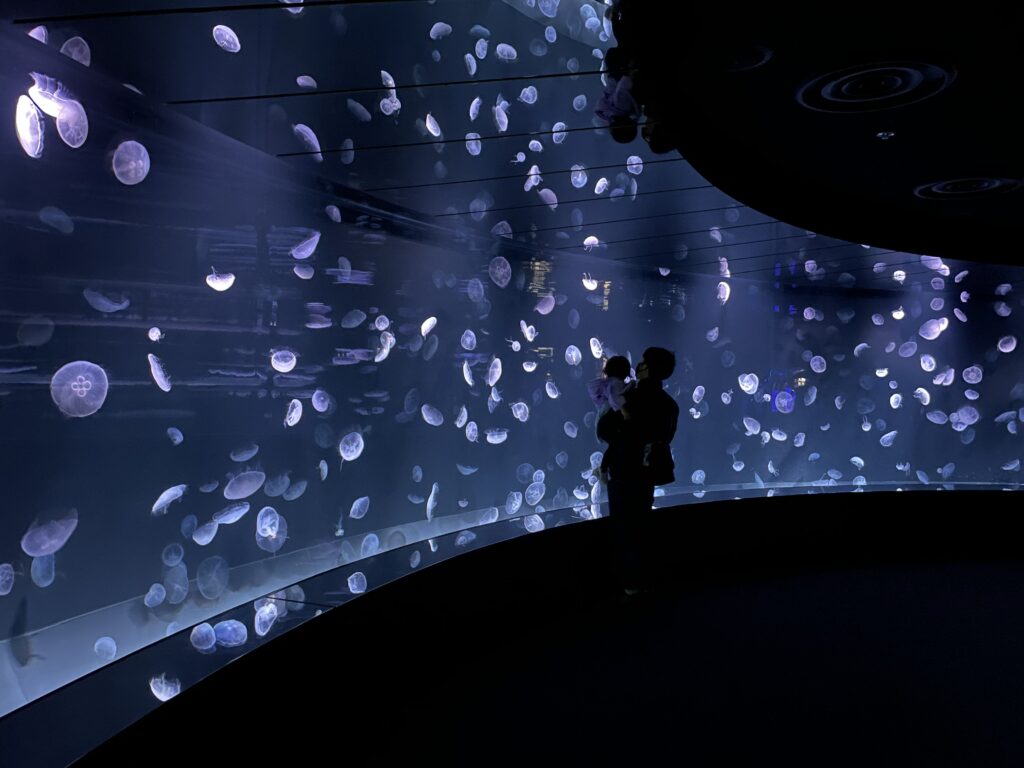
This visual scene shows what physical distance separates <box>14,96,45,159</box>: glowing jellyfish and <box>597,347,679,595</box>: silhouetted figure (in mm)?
3009

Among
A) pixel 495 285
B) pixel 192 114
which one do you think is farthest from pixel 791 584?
pixel 192 114

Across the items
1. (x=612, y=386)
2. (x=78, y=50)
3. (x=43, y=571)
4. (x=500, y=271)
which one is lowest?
(x=43, y=571)

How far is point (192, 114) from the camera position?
12.8 ft

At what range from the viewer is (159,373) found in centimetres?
445

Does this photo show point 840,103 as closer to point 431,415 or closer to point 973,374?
point 431,415

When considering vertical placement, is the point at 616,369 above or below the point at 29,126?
below

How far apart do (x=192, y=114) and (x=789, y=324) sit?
774 cm

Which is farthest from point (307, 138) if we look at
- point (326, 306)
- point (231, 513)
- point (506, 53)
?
point (231, 513)

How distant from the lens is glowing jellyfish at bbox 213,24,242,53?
3523 millimetres

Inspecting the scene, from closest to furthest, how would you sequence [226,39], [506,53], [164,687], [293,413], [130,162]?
1. [164,687]
2. [226,39]
3. [130,162]
4. [506,53]
5. [293,413]

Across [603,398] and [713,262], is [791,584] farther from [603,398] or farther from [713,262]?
[713,262]

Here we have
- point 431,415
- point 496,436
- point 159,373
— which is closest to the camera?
point 159,373

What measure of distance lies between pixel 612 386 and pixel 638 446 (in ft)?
1.21

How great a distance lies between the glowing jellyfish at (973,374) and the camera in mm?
9516
